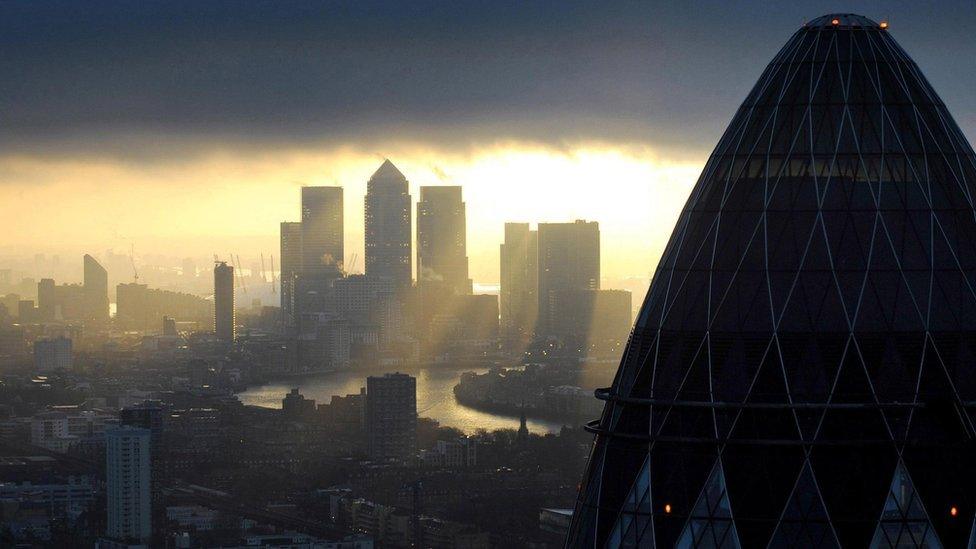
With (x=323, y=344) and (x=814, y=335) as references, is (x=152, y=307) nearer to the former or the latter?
(x=323, y=344)

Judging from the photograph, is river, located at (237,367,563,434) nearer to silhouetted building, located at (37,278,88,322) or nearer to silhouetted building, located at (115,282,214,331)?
silhouetted building, located at (37,278,88,322)

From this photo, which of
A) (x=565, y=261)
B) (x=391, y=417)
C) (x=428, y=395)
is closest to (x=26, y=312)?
(x=565, y=261)

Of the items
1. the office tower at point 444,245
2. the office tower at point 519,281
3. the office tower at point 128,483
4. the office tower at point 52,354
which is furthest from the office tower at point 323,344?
the office tower at point 128,483

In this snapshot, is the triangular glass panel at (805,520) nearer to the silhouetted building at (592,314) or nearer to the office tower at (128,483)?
the office tower at (128,483)

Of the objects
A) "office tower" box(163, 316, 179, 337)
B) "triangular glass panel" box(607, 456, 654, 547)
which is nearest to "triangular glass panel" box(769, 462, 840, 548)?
"triangular glass panel" box(607, 456, 654, 547)

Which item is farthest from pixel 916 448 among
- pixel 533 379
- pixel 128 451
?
pixel 533 379
